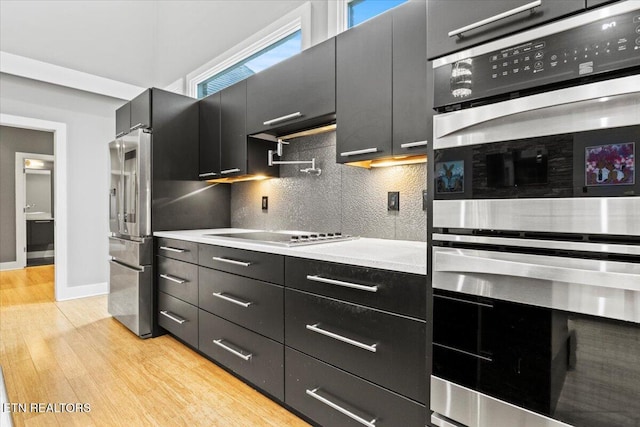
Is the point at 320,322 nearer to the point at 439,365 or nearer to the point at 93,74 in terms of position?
the point at 439,365

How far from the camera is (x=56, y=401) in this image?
1956 millimetres

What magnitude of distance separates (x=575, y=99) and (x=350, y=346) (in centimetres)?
120

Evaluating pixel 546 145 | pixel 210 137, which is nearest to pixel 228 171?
pixel 210 137

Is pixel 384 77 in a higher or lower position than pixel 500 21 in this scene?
higher

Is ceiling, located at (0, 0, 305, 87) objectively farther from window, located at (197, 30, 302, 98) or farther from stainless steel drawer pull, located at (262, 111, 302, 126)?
stainless steel drawer pull, located at (262, 111, 302, 126)

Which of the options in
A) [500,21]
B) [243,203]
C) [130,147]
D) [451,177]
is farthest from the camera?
[243,203]

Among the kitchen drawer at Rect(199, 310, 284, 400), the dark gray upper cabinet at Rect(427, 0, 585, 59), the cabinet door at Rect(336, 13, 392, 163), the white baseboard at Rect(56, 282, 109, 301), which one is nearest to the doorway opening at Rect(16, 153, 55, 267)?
the white baseboard at Rect(56, 282, 109, 301)

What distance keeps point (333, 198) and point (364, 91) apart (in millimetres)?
838

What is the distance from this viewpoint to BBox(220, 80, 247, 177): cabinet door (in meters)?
2.68

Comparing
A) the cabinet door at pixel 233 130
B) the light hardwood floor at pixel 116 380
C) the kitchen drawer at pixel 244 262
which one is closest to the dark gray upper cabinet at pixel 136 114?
the cabinet door at pixel 233 130

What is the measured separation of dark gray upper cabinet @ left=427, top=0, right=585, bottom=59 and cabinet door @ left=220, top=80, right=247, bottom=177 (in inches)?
69.2

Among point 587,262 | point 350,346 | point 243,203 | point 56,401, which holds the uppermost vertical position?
point 243,203

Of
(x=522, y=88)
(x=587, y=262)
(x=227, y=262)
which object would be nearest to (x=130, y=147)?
(x=227, y=262)

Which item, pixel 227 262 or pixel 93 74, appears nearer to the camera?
pixel 227 262
